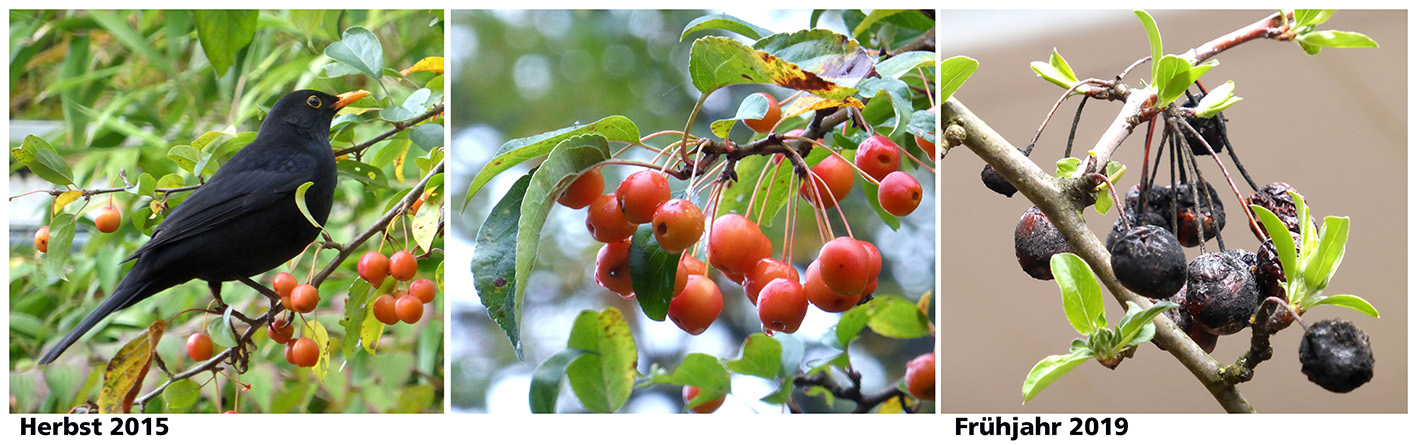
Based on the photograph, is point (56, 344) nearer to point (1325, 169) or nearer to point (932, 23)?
point (932, 23)

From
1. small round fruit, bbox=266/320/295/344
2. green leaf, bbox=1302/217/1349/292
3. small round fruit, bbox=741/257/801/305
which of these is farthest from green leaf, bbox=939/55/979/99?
small round fruit, bbox=266/320/295/344

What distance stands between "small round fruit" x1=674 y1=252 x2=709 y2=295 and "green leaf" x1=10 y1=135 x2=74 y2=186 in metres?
0.89

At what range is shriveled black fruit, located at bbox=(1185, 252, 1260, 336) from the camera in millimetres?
886

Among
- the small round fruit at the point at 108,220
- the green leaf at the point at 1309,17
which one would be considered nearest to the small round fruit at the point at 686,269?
the green leaf at the point at 1309,17

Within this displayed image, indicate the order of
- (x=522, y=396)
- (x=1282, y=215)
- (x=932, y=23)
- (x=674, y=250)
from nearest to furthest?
1. (x=674, y=250)
2. (x=1282, y=215)
3. (x=932, y=23)
4. (x=522, y=396)

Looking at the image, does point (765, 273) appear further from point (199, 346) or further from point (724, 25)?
point (199, 346)

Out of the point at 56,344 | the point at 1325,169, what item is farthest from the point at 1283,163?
the point at 56,344

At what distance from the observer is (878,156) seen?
3.33 feet

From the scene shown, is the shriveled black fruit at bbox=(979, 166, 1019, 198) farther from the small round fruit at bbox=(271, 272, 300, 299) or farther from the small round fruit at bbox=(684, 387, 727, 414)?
the small round fruit at bbox=(271, 272, 300, 299)

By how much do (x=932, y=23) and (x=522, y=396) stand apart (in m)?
0.78

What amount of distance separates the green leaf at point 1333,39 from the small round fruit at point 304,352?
1247 millimetres
